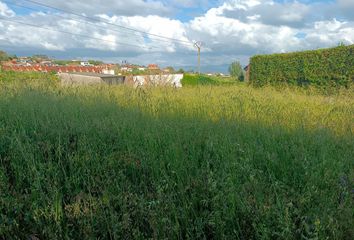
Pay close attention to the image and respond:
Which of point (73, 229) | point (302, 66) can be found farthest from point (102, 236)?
point (302, 66)

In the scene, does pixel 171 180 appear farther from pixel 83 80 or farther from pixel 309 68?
pixel 309 68

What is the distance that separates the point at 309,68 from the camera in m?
15.5

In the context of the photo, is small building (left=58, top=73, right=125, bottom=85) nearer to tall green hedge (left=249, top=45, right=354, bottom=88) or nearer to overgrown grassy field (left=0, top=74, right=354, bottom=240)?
overgrown grassy field (left=0, top=74, right=354, bottom=240)

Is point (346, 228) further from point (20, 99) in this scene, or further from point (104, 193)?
point (20, 99)

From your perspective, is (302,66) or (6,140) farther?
(302,66)

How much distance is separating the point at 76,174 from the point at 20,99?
3.91 metres

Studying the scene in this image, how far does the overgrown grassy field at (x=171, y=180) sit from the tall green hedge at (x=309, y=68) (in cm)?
1136

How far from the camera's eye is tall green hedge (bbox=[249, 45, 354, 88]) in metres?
13.4

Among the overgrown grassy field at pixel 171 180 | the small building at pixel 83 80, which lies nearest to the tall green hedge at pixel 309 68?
the small building at pixel 83 80

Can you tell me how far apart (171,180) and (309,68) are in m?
15.8

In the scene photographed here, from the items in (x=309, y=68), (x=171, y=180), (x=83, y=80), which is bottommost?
(x=171, y=180)

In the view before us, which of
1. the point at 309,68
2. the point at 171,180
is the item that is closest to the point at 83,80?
the point at 171,180

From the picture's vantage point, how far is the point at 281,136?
12.1 ft

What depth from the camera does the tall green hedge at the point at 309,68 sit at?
13.4 metres
